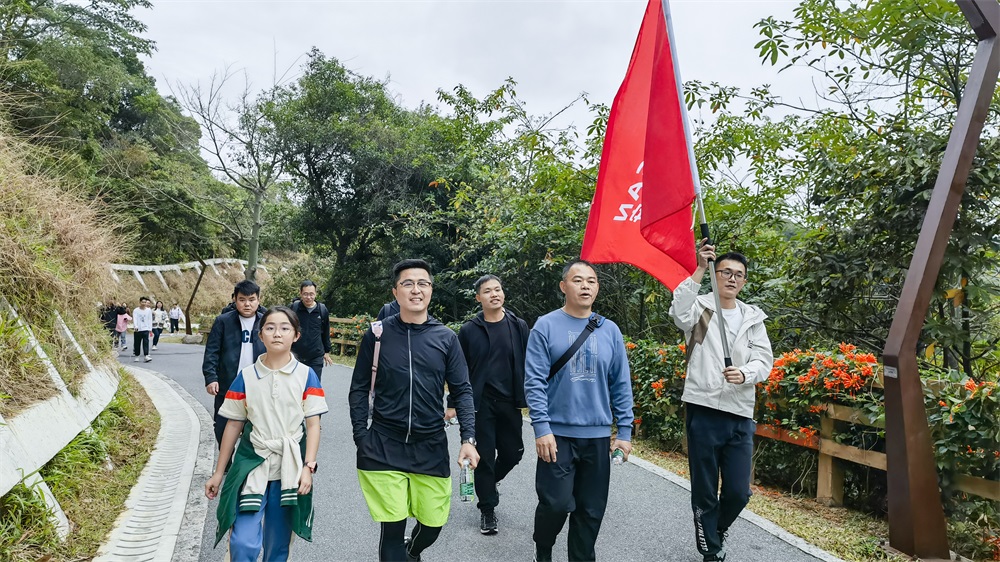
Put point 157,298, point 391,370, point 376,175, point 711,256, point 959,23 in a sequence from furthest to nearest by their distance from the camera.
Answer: point 157,298 < point 376,175 < point 959,23 < point 711,256 < point 391,370

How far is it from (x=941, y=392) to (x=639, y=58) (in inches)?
→ 123

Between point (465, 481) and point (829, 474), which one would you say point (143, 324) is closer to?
point (465, 481)

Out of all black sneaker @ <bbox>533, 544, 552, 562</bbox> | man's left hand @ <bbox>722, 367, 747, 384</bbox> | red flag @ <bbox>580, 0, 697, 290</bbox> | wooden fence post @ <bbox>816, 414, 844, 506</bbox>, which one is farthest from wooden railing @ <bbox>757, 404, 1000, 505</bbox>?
black sneaker @ <bbox>533, 544, 552, 562</bbox>

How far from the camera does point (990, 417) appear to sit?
4012mm

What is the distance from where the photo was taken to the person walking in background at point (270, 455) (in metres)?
3.45

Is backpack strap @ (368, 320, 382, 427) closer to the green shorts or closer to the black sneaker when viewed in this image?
the green shorts

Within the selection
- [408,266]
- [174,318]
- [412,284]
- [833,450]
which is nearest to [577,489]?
[412,284]

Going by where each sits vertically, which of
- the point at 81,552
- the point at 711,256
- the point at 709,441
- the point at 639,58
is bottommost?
the point at 81,552

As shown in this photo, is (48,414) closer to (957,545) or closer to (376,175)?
(957,545)

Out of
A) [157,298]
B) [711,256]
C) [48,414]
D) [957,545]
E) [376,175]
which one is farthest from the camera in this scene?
[157,298]

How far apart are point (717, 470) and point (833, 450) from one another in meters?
1.69

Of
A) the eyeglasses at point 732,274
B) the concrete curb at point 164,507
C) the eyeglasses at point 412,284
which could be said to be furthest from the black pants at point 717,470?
the concrete curb at point 164,507

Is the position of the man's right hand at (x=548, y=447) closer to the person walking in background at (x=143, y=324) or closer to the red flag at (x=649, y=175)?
the red flag at (x=649, y=175)

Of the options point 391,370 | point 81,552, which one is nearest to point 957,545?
point 391,370
